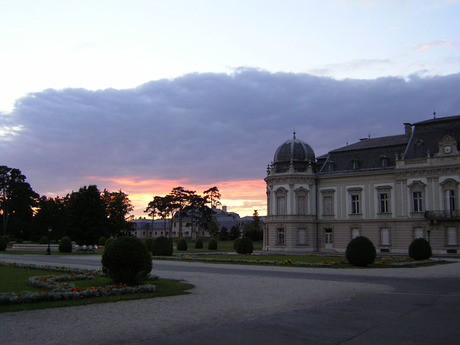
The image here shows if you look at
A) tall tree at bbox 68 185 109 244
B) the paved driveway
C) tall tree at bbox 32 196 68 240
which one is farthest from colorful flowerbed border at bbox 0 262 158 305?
tall tree at bbox 32 196 68 240

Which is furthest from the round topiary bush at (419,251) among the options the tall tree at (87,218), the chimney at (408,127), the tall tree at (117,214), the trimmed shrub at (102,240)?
the tall tree at (117,214)

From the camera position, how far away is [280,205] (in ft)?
187

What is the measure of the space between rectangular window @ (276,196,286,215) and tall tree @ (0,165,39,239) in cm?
5540

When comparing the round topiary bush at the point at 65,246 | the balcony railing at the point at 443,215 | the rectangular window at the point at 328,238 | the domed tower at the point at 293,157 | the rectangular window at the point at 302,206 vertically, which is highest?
the domed tower at the point at 293,157

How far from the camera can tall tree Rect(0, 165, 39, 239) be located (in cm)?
8806

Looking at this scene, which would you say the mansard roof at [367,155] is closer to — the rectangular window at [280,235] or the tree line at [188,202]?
the rectangular window at [280,235]

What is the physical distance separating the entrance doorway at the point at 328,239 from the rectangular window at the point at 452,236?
13.2 metres

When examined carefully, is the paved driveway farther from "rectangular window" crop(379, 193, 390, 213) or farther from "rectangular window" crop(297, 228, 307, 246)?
"rectangular window" crop(297, 228, 307, 246)

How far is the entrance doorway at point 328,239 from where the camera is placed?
55.6 metres

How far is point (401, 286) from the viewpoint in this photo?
18.4 m

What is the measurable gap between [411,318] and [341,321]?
1.88 m

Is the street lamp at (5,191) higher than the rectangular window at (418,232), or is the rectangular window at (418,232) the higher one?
the street lamp at (5,191)

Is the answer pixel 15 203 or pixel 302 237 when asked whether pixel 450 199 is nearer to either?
pixel 302 237

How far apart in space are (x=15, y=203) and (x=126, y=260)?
81859 mm
